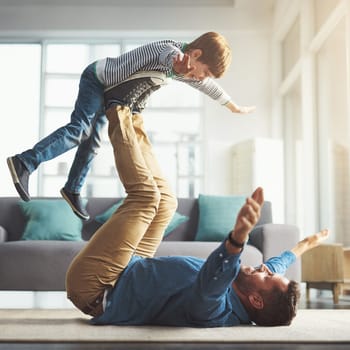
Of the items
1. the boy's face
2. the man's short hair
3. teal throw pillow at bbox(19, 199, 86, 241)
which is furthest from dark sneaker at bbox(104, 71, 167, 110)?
teal throw pillow at bbox(19, 199, 86, 241)

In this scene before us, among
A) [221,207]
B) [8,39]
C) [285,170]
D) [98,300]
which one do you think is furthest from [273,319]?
[8,39]

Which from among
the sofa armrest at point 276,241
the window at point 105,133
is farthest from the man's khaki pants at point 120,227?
the window at point 105,133

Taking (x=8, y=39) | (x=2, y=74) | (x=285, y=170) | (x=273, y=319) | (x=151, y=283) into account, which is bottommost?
(x=273, y=319)

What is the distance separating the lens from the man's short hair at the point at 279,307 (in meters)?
2.09

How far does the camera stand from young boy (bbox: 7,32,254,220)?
7.79ft

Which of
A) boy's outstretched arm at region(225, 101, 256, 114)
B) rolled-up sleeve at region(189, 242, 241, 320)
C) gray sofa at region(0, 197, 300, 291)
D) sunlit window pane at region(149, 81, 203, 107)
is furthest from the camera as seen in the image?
sunlit window pane at region(149, 81, 203, 107)

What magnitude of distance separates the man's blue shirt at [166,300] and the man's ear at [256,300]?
7 cm

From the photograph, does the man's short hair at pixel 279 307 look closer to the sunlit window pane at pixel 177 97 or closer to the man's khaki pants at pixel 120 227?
the man's khaki pants at pixel 120 227

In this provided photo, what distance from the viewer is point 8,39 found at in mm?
8719

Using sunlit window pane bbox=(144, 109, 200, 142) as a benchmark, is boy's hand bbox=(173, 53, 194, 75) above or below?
below

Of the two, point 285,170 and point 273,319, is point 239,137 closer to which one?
point 285,170

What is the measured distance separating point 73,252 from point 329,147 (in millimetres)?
3412

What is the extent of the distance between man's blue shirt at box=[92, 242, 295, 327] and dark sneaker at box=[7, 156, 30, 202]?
1.84 ft

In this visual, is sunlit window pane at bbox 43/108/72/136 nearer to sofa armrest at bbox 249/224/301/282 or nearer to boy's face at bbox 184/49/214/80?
sofa armrest at bbox 249/224/301/282
